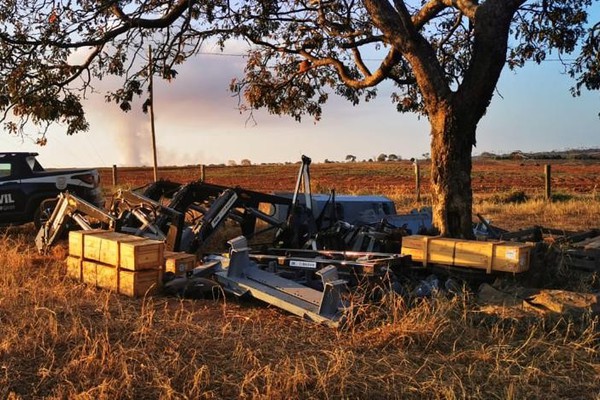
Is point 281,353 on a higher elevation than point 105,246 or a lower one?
lower

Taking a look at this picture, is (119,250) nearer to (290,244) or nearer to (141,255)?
(141,255)

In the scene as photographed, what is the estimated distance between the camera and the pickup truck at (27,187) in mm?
13797

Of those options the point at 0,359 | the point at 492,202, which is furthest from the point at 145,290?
the point at 492,202

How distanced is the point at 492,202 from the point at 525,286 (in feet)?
50.4

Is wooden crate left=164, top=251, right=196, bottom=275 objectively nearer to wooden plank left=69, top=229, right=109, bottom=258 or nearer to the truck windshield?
wooden plank left=69, top=229, right=109, bottom=258

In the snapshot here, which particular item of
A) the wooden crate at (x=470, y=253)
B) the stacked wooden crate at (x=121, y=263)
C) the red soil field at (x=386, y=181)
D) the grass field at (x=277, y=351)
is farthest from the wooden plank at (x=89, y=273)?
the red soil field at (x=386, y=181)

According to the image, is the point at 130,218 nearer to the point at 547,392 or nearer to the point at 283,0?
the point at 283,0

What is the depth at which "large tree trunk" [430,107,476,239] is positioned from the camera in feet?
27.1

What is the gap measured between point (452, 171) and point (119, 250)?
4376 millimetres

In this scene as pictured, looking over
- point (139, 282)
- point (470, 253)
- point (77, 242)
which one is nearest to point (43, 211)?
point (77, 242)

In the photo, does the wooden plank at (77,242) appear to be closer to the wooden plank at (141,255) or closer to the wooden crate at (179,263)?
the wooden plank at (141,255)

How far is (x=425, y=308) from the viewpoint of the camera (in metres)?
5.94

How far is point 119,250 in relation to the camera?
7.52m

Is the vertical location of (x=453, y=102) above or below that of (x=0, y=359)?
above
